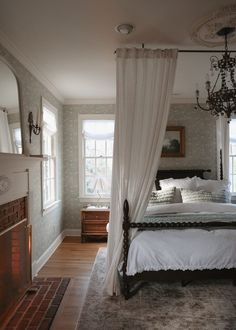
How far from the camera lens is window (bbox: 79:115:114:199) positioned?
5.42 m

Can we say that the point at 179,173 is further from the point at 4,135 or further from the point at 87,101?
the point at 4,135

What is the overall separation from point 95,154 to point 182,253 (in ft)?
10.5

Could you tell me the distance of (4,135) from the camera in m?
2.51

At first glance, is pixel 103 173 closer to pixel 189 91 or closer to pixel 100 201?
pixel 100 201

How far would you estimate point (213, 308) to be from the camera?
2666 mm

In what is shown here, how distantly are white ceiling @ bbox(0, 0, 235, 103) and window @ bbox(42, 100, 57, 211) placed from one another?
0.67 m

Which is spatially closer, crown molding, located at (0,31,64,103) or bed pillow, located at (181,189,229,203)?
crown molding, located at (0,31,64,103)

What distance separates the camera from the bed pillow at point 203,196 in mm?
4230

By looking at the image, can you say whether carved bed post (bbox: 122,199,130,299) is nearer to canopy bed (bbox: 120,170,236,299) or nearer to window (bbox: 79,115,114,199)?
canopy bed (bbox: 120,170,236,299)

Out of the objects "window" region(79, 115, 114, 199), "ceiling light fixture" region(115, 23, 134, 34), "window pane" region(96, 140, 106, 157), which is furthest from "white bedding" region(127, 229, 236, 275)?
"window pane" region(96, 140, 106, 157)

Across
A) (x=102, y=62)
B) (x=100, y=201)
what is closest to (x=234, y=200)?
(x=100, y=201)

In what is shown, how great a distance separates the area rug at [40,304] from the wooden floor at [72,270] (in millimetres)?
72

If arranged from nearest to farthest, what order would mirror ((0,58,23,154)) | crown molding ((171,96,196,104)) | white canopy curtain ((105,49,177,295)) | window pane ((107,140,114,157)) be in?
mirror ((0,58,23,154)) < white canopy curtain ((105,49,177,295)) < crown molding ((171,96,196,104)) < window pane ((107,140,114,157))

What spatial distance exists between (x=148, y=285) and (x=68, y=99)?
148 inches
